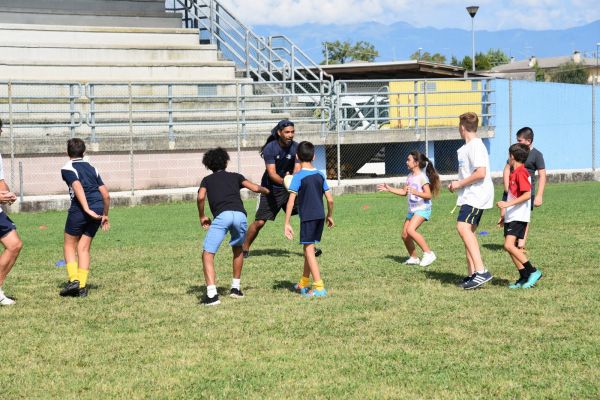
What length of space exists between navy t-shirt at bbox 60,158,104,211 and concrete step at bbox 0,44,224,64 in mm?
18517

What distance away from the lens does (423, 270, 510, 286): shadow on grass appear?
1020 cm

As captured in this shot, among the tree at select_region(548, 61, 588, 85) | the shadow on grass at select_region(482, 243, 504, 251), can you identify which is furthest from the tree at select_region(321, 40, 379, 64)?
the shadow on grass at select_region(482, 243, 504, 251)

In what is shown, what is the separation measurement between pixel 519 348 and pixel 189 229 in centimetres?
972

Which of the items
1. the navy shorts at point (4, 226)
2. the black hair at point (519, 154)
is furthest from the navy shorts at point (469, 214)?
the navy shorts at point (4, 226)

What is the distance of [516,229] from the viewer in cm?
1005

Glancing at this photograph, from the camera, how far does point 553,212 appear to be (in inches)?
683

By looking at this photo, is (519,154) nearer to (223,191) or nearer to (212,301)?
(223,191)

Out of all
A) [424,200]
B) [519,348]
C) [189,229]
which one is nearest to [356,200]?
[189,229]

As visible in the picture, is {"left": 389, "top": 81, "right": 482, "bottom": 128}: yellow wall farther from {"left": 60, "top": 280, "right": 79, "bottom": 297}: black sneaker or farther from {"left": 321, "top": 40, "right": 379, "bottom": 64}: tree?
{"left": 321, "top": 40, "right": 379, "bottom": 64}: tree

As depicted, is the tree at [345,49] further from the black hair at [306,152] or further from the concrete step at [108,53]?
the black hair at [306,152]

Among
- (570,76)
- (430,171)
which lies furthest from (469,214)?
(570,76)

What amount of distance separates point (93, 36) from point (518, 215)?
72.6ft

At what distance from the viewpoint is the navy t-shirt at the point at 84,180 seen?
9867 millimetres

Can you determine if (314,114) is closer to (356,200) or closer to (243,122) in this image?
(243,122)
